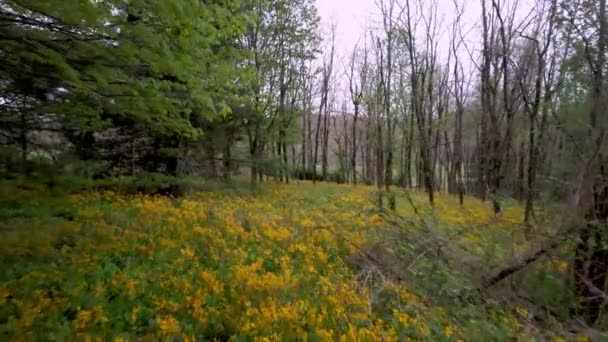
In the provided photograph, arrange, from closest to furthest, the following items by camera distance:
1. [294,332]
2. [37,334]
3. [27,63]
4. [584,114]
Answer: [37,334] → [294,332] → [27,63] → [584,114]

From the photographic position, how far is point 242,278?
4.26 metres

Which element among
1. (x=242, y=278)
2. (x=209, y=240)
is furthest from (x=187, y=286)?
(x=209, y=240)

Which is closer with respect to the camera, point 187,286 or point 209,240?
point 187,286

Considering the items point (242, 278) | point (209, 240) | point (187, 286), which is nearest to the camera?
point (187, 286)

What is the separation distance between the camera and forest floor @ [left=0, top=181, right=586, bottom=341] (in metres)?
3.22

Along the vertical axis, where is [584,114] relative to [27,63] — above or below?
below

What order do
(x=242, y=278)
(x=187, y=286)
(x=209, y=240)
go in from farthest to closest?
(x=209, y=240)
(x=242, y=278)
(x=187, y=286)

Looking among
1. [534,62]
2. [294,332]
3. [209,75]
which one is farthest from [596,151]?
[534,62]

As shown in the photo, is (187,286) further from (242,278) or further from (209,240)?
(209,240)

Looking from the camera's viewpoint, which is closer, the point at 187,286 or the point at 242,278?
the point at 187,286

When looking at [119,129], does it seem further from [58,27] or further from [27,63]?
[58,27]

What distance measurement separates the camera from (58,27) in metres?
4.02

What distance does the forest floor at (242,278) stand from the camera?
3.22 meters

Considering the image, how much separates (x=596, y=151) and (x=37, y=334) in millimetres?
7301
